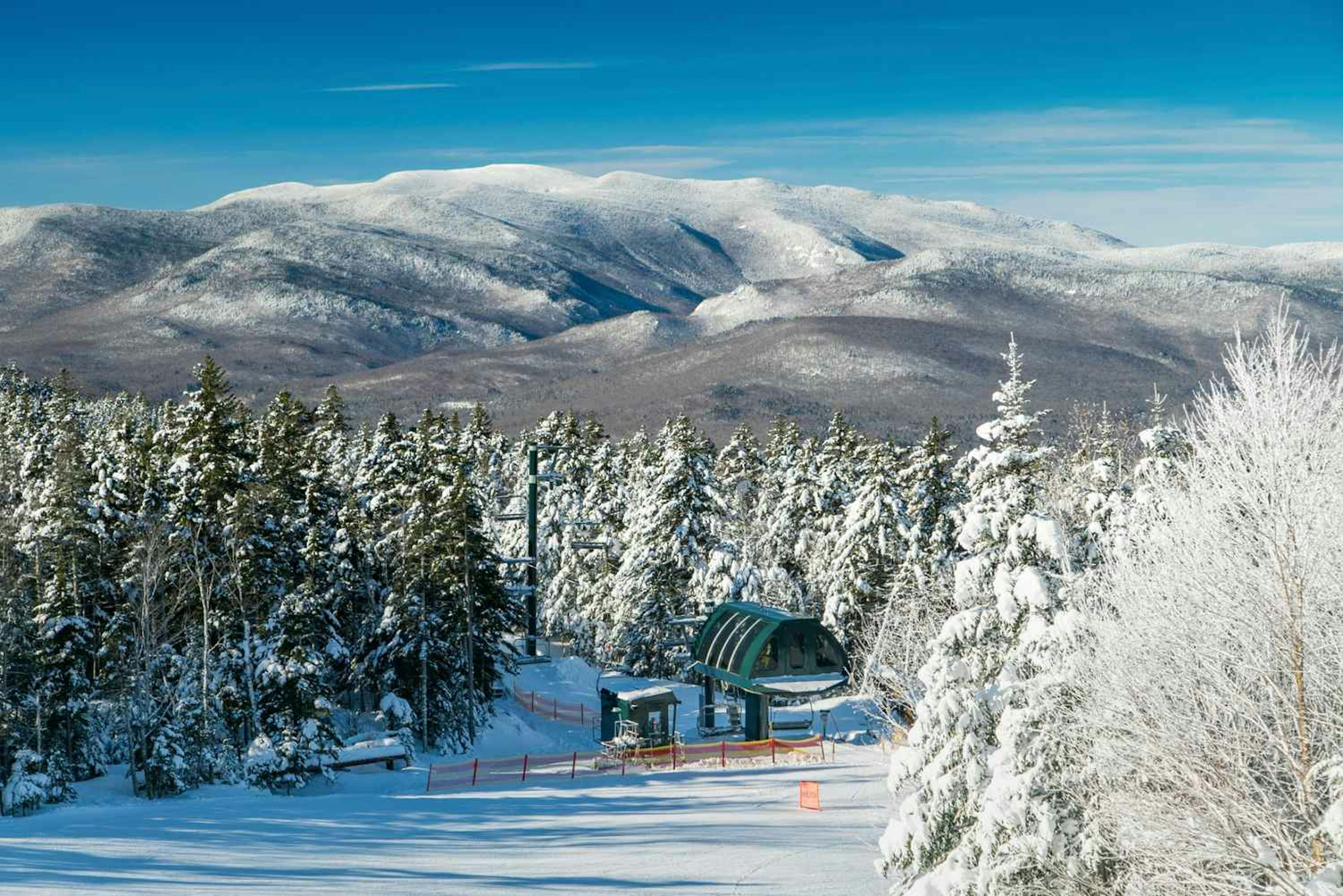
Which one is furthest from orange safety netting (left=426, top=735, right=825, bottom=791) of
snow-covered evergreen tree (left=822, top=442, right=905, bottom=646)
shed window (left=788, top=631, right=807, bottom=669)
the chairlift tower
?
snow-covered evergreen tree (left=822, top=442, right=905, bottom=646)

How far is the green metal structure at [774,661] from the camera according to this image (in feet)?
115

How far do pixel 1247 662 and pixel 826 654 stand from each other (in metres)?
24.9

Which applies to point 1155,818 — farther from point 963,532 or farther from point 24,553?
point 24,553

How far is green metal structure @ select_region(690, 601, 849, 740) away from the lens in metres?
35.2

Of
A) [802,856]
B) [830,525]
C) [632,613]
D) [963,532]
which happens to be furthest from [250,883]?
[830,525]

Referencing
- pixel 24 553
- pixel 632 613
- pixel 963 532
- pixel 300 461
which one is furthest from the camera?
pixel 632 613

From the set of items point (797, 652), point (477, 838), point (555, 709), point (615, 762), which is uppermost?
point (797, 652)

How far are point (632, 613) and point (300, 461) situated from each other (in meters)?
15.6

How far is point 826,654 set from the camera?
35.8 m

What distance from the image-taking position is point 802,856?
23.4 m

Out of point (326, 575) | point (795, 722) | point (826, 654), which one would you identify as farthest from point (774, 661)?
point (326, 575)

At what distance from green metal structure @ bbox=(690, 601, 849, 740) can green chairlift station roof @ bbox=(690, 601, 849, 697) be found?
0.01 m

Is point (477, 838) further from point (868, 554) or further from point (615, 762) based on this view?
point (868, 554)

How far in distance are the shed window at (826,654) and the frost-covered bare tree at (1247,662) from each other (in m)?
23.2
